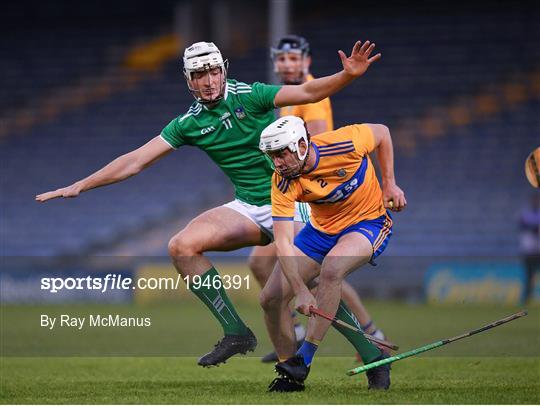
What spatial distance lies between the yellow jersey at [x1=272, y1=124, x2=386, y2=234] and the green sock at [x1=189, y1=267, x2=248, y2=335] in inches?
31.4

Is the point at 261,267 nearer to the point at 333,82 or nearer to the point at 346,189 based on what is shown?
the point at 346,189

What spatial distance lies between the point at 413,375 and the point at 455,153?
12.7 meters

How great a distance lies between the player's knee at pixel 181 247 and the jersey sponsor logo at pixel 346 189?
91 centimetres

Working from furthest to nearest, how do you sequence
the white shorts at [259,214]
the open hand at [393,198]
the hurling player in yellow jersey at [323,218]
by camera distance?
the white shorts at [259,214] → the open hand at [393,198] → the hurling player in yellow jersey at [323,218]

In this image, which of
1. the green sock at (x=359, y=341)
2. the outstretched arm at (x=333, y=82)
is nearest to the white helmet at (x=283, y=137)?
the outstretched arm at (x=333, y=82)

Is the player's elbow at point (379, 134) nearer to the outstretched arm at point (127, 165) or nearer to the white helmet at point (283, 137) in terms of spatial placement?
the white helmet at point (283, 137)

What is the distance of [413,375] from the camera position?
8.26m

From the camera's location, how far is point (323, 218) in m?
7.37

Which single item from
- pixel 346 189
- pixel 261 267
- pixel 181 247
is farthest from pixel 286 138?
pixel 261 267

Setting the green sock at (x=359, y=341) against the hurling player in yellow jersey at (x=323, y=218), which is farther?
the green sock at (x=359, y=341)

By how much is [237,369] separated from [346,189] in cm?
230

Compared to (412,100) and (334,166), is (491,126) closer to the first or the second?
(412,100)

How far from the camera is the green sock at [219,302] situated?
7.58m

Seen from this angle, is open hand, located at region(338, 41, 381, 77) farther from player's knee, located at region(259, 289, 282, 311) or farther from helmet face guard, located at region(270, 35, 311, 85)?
helmet face guard, located at region(270, 35, 311, 85)
